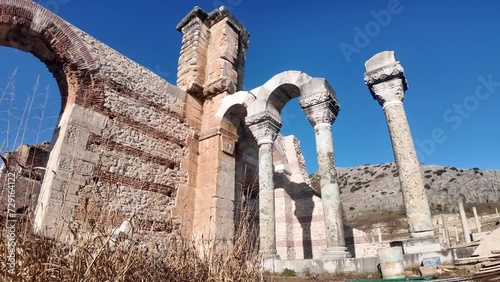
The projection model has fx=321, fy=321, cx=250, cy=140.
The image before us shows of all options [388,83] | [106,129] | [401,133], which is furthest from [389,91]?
[106,129]

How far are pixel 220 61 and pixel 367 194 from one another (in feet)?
160

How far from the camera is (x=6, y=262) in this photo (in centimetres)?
176

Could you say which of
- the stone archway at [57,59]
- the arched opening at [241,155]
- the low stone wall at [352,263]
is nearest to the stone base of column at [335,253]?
the low stone wall at [352,263]

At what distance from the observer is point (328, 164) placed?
707 centimetres

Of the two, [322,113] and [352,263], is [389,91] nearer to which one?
[322,113]

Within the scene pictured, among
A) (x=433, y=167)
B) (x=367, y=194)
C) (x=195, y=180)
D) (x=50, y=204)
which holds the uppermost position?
(x=433, y=167)

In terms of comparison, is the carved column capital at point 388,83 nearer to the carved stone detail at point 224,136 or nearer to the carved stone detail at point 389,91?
the carved stone detail at point 389,91

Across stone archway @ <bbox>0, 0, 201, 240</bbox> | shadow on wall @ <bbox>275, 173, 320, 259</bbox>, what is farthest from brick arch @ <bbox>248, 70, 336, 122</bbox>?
shadow on wall @ <bbox>275, 173, 320, 259</bbox>

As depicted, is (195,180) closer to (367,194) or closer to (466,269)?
(466,269)

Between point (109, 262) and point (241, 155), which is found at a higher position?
point (241, 155)

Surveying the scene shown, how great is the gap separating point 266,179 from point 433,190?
5138cm

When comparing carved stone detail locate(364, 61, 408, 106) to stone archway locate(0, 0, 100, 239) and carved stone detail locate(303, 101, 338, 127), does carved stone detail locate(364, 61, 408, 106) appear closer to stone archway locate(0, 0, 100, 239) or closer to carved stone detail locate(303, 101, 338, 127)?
carved stone detail locate(303, 101, 338, 127)

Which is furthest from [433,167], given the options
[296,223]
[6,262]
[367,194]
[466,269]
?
[6,262]

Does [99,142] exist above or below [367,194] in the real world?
below
